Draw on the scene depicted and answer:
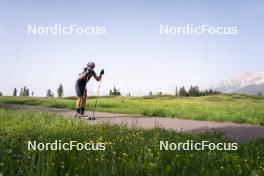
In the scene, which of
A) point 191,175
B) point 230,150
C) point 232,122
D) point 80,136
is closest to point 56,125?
point 80,136

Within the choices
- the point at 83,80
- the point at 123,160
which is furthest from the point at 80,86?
the point at 123,160

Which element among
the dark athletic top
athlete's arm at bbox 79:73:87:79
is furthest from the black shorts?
athlete's arm at bbox 79:73:87:79

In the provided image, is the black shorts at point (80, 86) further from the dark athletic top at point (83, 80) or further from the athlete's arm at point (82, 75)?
the athlete's arm at point (82, 75)

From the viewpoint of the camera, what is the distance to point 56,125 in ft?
42.3

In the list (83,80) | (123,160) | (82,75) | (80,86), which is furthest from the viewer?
(83,80)

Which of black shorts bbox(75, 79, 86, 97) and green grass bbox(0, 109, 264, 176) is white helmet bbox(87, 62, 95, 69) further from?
green grass bbox(0, 109, 264, 176)

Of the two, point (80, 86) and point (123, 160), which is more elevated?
point (80, 86)

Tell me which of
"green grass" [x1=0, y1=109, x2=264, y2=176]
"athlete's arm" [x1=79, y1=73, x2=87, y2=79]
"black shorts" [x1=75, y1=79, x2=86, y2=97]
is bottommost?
"green grass" [x1=0, y1=109, x2=264, y2=176]

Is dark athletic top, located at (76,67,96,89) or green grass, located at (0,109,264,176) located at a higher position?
dark athletic top, located at (76,67,96,89)

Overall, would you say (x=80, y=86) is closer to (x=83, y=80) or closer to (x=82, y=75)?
(x=83, y=80)

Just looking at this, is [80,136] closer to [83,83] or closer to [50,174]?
[50,174]

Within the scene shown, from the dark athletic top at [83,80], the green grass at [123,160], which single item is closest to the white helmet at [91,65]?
the dark athletic top at [83,80]

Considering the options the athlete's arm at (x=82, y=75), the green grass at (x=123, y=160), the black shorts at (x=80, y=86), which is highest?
the athlete's arm at (x=82, y=75)

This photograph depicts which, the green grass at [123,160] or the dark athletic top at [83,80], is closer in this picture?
the green grass at [123,160]
